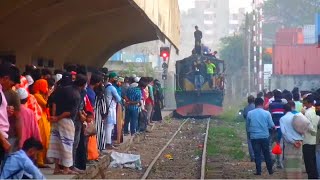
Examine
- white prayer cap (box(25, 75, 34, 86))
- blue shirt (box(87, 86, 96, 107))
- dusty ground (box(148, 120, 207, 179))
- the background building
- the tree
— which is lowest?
dusty ground (box(148, 120, 207, 179))

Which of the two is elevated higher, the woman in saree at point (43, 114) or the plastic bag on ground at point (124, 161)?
the woman in saree at point (43, 114)

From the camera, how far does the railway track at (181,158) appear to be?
1661cm

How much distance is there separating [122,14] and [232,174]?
623 centimetres

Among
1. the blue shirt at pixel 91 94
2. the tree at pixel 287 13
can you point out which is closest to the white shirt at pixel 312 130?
the blue shirt at pixel 91 94

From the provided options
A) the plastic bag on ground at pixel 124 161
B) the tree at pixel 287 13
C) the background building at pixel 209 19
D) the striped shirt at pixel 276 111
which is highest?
the background building at pixel 209 19

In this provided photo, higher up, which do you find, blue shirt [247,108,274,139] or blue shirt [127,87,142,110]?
blue shirt [127,87,142,110]

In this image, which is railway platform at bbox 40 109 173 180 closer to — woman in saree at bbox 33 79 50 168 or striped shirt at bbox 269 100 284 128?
woman in saree at bbox 33 79 50 168

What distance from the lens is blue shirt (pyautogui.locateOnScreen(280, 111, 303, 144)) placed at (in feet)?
44.1

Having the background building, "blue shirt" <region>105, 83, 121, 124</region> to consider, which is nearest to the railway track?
"blue shirt" <region>105, 83, 121, 124</region>

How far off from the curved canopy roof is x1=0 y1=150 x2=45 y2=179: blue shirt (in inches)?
252

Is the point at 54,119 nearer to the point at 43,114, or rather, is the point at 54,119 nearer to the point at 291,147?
the point at 43,114

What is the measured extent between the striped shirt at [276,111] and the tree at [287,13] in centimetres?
6893

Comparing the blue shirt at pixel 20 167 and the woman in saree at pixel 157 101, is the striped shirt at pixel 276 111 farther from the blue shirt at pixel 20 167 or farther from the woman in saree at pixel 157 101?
the woman in saree at pixel 157 101

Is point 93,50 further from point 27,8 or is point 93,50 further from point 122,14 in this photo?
point 27,8
